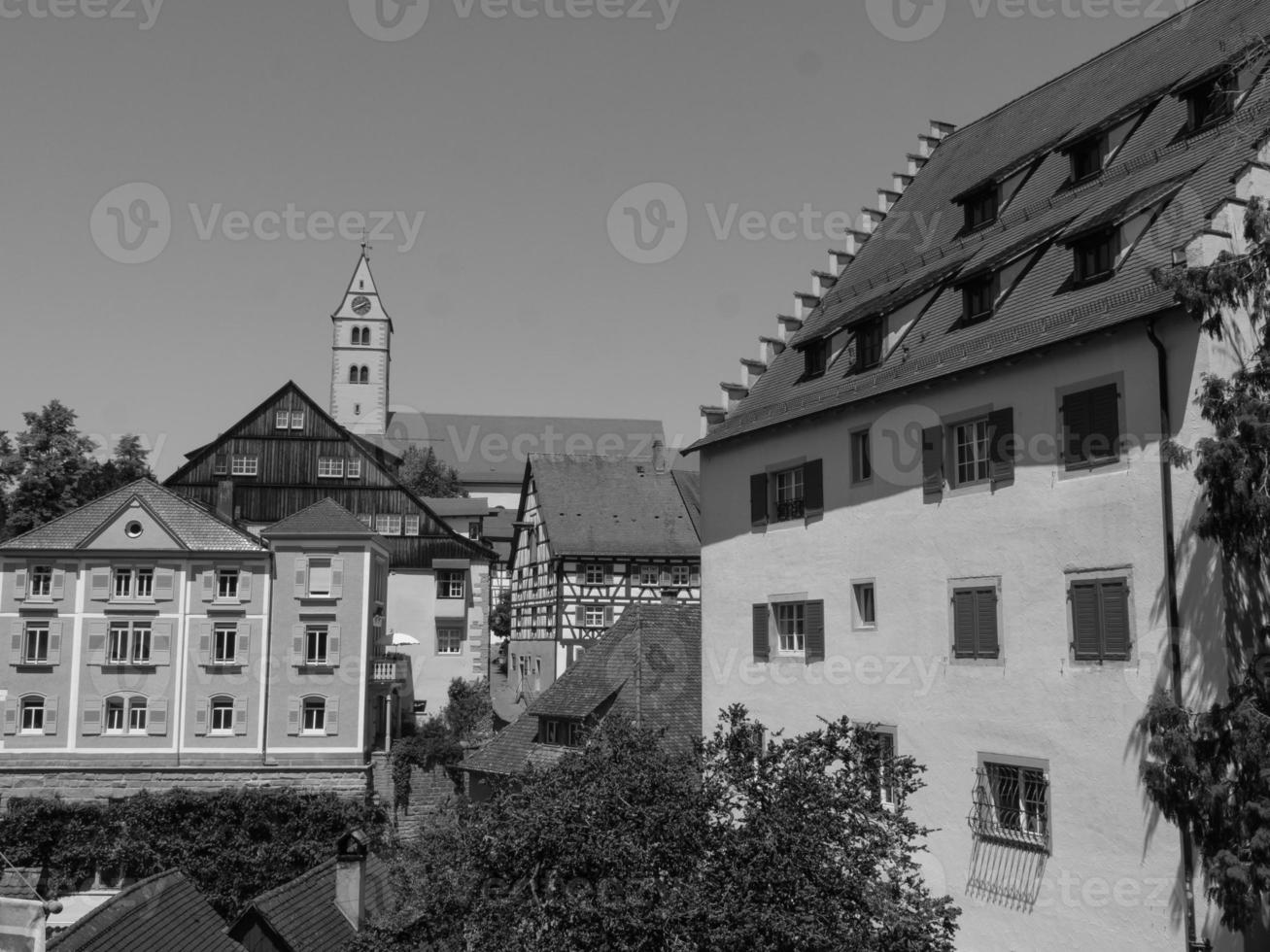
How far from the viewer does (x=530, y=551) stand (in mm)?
52719

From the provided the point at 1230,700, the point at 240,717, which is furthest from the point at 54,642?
the point at 1230,700

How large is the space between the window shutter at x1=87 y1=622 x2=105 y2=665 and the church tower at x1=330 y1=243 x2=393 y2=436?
6543 cm

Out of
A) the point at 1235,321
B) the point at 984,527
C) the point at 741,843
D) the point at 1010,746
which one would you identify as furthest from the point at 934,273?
the point at 741,843

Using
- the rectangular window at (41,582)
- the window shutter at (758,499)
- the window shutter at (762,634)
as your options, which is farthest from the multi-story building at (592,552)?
the window shutter at (762,634)

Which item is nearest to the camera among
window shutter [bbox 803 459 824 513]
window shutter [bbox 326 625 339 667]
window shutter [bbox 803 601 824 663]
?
window shutter [bbox 803 601 824 663]

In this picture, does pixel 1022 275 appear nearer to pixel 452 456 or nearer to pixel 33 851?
pixel 33 851

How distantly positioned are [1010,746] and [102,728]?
3273cm

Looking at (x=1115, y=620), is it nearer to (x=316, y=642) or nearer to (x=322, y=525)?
(x=316, y=642)

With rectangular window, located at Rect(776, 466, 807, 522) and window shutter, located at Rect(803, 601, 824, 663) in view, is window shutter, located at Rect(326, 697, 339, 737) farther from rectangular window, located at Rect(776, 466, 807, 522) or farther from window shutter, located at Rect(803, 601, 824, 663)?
window shutter, located at Rect(803, 601, 824, 663)

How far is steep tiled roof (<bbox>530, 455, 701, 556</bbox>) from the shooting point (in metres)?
48.9

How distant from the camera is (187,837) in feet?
127

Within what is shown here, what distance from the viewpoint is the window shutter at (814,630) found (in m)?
22.5

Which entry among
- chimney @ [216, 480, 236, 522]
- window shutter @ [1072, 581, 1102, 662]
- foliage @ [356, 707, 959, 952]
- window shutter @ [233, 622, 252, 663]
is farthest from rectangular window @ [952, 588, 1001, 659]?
chimney @ [216, 480, 236, 522]

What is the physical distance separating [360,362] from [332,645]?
221 ft
